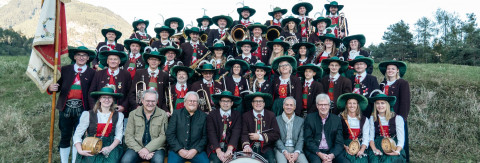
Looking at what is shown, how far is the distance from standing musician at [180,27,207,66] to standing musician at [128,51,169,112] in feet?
5.77

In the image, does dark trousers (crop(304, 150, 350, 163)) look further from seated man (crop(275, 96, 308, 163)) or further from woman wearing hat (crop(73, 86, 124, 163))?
woman wearing hat (crop(73, 86, 124, 163))

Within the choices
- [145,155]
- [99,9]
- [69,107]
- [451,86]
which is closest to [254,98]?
[145,155]

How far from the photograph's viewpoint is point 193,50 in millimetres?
8523

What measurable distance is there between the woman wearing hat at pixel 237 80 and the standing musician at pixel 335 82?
5.26ft

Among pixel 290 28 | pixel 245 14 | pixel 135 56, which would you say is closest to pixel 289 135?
pixel 135 56

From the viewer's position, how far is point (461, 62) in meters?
24.1

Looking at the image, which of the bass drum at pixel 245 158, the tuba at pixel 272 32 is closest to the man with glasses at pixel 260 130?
the bass drum at pixel 245 158

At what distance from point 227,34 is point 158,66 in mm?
2617

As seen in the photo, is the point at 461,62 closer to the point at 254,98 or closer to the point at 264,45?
the point at 264,45

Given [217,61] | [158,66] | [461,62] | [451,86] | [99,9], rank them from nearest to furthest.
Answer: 1. [158,66]
2. [217,61]
3. [451,86]
4. [461,62]
5. [99,9]

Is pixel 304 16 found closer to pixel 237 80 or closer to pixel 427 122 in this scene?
pixel 237 80

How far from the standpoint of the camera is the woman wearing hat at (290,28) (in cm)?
915

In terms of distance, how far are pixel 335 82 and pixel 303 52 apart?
4.20ft

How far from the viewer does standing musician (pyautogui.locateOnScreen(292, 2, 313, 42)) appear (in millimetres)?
9672
